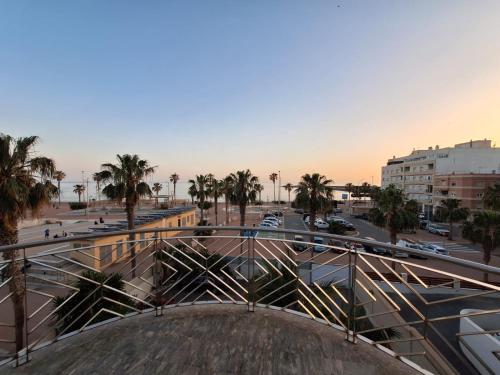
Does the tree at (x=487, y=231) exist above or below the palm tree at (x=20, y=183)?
below

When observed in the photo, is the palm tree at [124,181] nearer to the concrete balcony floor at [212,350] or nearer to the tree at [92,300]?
the tree at [92,300]

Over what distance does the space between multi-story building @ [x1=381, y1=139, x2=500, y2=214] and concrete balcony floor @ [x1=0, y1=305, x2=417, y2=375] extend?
47.8 m

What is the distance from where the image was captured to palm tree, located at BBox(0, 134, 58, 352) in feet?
25.5

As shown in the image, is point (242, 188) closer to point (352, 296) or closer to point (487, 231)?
point (487, 231)

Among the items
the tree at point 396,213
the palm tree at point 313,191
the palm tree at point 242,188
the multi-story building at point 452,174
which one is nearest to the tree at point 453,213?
Result: the multi-story building at point 452,174

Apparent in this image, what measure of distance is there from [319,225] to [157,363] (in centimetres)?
3578

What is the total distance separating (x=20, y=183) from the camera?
321 inches

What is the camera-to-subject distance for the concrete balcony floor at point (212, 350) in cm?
216

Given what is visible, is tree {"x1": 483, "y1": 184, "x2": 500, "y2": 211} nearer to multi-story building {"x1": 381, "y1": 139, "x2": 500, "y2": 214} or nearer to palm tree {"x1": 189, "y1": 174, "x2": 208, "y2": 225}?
multi-story building {"x1": 381, "y1": 139, "x2": 500, "y2": 214}

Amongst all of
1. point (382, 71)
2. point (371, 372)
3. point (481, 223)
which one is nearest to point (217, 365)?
point (371, 372)

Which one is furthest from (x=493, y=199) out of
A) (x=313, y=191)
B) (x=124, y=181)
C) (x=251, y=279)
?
(x=251, y=279)

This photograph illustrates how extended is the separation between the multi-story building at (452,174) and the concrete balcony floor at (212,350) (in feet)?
157

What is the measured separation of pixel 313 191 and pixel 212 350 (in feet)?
64.6

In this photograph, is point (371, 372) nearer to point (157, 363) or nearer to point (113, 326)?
point (157, 363)
